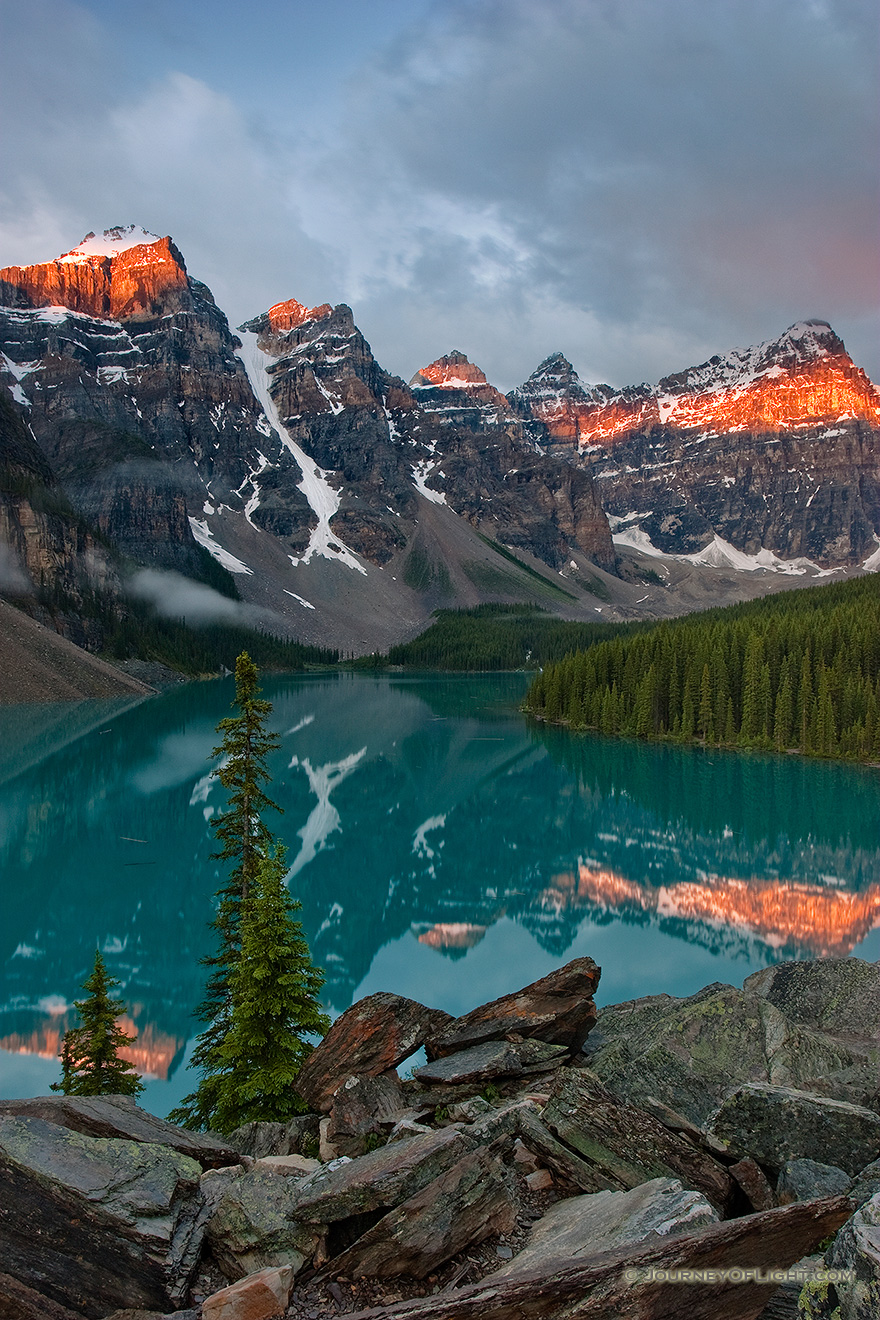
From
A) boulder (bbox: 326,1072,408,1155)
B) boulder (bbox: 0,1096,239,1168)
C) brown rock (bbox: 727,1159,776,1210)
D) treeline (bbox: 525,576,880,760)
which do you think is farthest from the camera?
treeline (bbox: 525,576,880,760)

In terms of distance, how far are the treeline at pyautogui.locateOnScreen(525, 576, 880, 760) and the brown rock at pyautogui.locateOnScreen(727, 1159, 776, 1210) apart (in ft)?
226

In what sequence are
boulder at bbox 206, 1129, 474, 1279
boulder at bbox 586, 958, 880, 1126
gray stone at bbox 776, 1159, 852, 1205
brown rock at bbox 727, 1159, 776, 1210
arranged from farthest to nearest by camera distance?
boulder at bbox 586, 958, 880, 1126
brown rock at bbox 727, 1159, 776, 1210
gray stone at bbox 776, 1159, 852, 1205
boulder at bbox 206, 1129, 474, 1279


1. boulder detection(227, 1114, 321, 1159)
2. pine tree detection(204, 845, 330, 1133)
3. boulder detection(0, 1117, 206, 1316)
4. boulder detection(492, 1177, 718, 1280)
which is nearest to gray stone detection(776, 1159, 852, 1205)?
boulder detection(492, 1177, 718, 1280)

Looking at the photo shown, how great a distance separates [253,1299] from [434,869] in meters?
31.1

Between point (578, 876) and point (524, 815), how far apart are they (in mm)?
12703

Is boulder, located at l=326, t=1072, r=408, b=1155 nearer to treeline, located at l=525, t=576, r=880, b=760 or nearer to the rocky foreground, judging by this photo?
the rocky foreground

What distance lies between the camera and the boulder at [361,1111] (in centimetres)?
871

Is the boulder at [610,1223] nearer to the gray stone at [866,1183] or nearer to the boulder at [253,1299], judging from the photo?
the gray stone at [866,1183]

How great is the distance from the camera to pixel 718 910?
99.5ft

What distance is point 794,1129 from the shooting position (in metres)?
7.16

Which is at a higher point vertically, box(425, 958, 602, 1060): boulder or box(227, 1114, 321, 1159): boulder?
box(425, 958, 602, 1060): boulder

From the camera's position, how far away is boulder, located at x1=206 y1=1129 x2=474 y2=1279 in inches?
246

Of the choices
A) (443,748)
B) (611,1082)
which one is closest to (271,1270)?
(611,1082)

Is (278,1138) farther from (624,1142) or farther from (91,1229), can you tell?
(624,1142)
